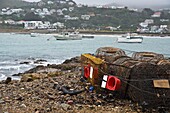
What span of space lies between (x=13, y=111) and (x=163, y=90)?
164 inches

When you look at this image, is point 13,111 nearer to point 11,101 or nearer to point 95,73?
point 11,101

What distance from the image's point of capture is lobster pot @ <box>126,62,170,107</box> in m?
9.51

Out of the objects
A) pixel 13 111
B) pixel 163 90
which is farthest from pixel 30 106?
pixel 163 90

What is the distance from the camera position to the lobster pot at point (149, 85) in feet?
31.2

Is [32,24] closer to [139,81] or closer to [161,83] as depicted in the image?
[139,81]

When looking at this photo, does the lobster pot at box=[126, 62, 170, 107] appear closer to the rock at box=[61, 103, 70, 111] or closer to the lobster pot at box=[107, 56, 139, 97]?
the lobster pot at box=[107, 56, 139, 97]

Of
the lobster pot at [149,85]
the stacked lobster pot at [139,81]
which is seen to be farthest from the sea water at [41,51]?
the lobster pot at [149,85]

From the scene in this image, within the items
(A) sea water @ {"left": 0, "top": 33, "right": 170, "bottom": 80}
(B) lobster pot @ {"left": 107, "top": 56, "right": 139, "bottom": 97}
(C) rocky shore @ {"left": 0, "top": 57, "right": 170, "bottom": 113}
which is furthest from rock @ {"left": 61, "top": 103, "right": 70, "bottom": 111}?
(A) sea water @ {"left": 0, "top": 33, "right": 170, "bottom": 80}

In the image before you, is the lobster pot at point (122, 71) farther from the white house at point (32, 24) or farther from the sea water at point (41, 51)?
the white house at point (32, 24)

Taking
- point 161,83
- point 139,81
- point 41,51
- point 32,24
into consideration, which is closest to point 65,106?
point 139,81

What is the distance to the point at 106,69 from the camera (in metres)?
10.8

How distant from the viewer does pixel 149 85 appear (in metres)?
9.67

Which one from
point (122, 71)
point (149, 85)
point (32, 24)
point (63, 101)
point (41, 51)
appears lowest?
point (32, 24)

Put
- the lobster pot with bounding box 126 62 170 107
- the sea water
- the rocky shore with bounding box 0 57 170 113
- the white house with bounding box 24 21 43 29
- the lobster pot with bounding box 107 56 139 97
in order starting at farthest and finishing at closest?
the white house with bounding box 24 21 43 29 → the sea water → the lobster pot with bounding box 107 56 139 97 → the lobster pot with bounding box 126 62 170 107 → the rocky shore with bounding box 0 57 170 113
